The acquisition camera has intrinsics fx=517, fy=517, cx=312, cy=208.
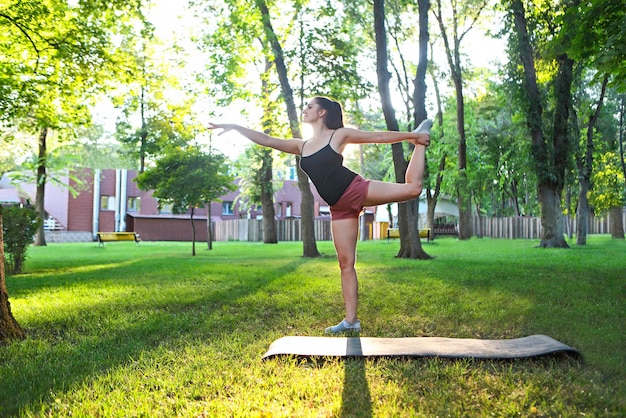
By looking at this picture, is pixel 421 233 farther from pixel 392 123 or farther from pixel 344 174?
pixel 344 174

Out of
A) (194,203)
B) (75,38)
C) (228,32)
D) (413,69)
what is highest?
(413,69)

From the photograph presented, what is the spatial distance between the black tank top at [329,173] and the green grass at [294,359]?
5.20ft

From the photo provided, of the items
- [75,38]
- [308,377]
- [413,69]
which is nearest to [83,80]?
[75,38]

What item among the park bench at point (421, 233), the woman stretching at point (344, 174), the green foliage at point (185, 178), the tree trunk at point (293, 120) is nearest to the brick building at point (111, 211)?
the park bench at point (421, 233)

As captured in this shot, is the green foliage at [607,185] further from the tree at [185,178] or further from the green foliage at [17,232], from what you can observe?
the green foliage at [17,232]

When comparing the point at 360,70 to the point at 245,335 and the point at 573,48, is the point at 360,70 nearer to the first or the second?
the point at 573,48

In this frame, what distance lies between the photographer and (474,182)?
3275 centimetres

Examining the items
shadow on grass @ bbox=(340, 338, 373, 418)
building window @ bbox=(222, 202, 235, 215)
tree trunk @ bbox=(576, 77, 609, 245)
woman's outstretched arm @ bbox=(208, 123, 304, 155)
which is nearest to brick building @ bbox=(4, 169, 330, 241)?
building window @ bbox=(222, 202, 235, 215)

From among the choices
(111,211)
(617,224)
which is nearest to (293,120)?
(617,224)

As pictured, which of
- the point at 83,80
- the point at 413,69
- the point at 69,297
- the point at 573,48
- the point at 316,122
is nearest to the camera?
the point at 316,122

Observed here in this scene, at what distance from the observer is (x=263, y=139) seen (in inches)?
211

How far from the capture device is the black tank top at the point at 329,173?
5.00 m

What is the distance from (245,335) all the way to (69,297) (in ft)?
13.3

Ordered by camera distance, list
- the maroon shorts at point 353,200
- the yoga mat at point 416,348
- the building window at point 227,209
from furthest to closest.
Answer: the building window at point 227,209, the maroon shorts at point 353,200, the yoga mat at point 416,348
